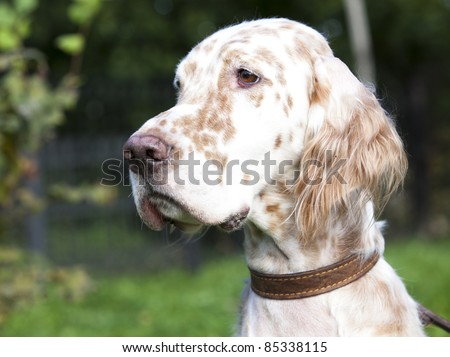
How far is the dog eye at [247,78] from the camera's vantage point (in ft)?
9.27

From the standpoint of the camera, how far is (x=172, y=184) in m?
2.59

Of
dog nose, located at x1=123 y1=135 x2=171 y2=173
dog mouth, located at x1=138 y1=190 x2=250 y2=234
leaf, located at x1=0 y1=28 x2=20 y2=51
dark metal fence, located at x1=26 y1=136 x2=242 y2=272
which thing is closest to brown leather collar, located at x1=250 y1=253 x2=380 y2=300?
dog mouth, located at x1=138 y1=190 x2=250 y2=234

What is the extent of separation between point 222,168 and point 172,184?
0.72 ft

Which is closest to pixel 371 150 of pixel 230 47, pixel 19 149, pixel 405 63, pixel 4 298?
pixel 230 47

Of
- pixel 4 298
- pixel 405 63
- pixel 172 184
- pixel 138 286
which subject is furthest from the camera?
pixel 405 63

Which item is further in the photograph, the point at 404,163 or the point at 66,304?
the point at 66,304

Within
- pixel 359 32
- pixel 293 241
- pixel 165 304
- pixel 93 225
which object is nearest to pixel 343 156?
pixel 293 241

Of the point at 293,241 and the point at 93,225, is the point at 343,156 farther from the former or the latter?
the point at 93,225

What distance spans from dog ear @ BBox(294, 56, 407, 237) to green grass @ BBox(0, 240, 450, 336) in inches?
64.4

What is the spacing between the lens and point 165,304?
7.05m

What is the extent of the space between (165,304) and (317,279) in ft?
14.6

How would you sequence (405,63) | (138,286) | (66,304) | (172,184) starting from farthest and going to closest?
(405,63) < (138,286) < (66,304) < (172,184)

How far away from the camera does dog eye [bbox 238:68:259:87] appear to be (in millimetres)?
2826

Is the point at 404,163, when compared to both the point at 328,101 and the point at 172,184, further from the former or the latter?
the point at 172,184
